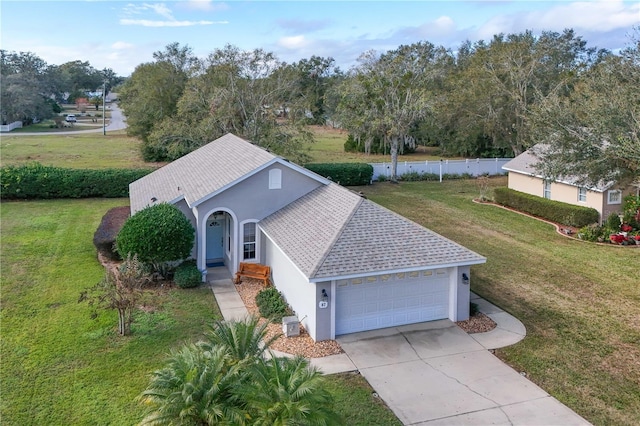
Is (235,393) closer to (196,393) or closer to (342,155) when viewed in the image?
(196,393)

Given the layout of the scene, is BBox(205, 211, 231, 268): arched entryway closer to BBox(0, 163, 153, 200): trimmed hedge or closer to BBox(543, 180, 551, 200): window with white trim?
BBox(0, 163, 153, 200): trimmed hedge

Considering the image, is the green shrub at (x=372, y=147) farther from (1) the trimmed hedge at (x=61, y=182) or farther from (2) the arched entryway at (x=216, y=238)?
(2) the arched entryway at (x=216, y=238)

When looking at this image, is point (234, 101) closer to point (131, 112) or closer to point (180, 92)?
point (180, 92)

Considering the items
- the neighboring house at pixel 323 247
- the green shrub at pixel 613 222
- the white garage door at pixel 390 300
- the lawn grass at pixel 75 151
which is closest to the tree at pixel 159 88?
the lawn grass at pixel 75 151

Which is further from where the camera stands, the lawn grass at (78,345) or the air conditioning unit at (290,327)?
the air conditioning unit at (290,327)

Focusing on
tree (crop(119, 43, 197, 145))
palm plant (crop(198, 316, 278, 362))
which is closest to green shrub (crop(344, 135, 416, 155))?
tree (crop(119, 43, 197, 145))

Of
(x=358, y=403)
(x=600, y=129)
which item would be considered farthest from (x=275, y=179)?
(x=600, y=129)

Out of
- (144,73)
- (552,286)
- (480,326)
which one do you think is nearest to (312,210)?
(480,326)
